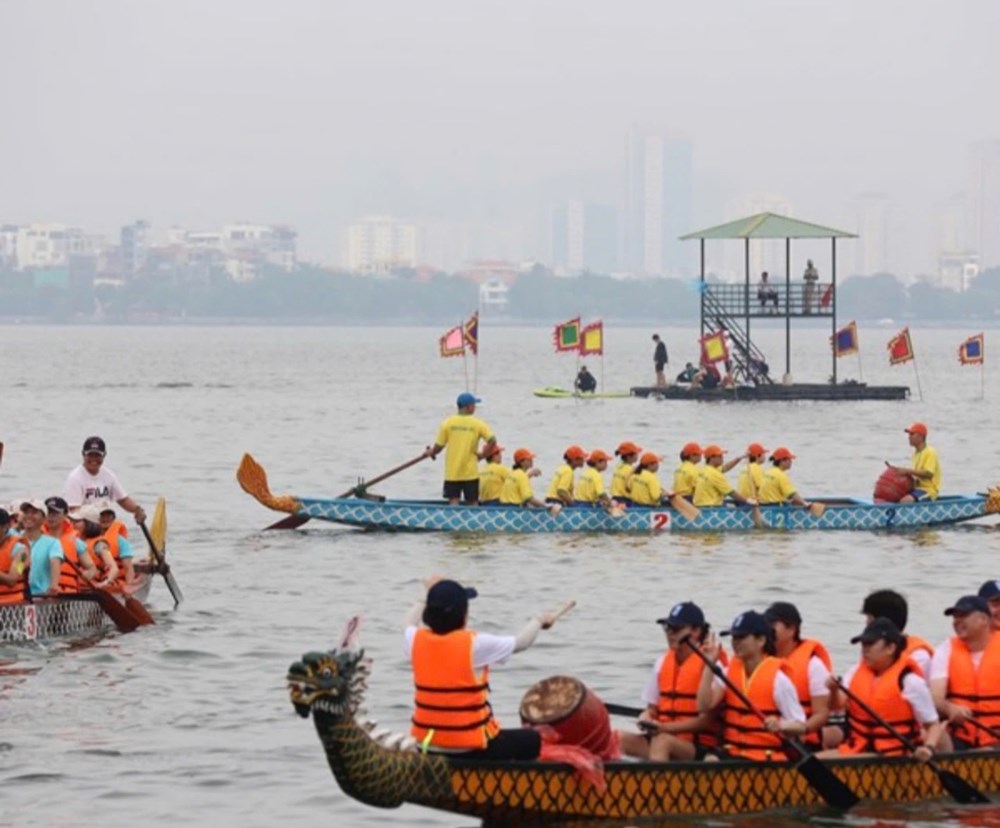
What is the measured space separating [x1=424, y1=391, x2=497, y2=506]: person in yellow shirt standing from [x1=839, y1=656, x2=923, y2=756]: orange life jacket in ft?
54.2

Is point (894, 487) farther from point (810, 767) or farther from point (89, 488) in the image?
point (810, 767)

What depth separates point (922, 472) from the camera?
116ft

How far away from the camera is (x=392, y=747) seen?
15.7 metres

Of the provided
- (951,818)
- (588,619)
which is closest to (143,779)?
(951,818)

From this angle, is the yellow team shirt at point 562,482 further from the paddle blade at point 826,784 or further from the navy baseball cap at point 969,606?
the paddle blade at point 826,784

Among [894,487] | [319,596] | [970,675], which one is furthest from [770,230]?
[970,675]

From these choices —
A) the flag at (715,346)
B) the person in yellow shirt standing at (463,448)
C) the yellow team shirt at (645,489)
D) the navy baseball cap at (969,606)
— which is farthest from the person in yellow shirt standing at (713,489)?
the flag at (715,346)

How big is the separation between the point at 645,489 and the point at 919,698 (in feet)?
59.6

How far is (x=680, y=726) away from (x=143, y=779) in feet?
16.0

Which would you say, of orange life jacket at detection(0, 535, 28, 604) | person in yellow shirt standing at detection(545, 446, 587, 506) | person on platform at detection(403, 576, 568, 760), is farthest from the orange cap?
person on platform at detection(403, 576, 568, 760)

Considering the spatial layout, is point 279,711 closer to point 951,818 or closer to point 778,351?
point 951,818

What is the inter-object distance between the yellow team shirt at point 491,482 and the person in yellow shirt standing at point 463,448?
162mm

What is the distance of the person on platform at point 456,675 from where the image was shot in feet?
51.4

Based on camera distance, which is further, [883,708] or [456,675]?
[883,708]
